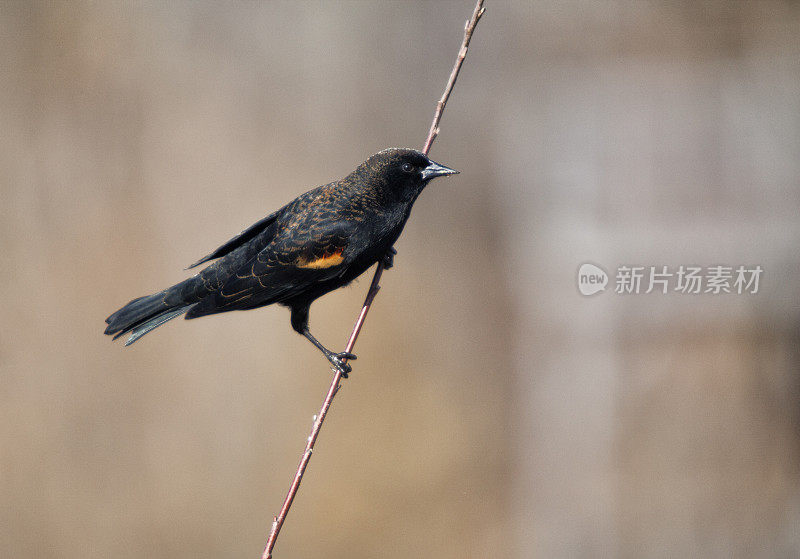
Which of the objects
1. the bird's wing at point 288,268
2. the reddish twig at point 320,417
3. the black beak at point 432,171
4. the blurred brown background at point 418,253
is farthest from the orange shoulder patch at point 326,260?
the blurred brown background at point 418,253

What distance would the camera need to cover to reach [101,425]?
2975 millimetres

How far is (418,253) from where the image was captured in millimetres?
3115

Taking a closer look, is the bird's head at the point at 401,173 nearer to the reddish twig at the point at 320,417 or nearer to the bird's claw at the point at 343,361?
the reddish twig at the point at 320,417

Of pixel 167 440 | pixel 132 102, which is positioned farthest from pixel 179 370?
pixel 132 102

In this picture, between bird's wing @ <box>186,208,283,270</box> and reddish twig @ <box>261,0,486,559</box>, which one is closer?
reddish twig @ <box>261,0,486,559</box>

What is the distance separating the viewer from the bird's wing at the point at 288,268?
1322 millimetres

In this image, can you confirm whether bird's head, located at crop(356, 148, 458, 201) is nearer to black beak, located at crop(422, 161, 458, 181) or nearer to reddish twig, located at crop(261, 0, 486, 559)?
black beak, located at crop(422, 161, 458, 181)

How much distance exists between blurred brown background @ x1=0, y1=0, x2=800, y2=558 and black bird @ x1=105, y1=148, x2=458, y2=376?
5.29ft

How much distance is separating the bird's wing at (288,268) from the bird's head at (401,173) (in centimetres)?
12

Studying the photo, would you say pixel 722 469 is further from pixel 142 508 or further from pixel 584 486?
pixel 142 508

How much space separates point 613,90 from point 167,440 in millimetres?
2461

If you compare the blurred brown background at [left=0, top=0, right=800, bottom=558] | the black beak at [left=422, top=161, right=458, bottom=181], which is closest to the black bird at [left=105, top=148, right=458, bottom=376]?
the black beak at [left=422, top=161, right=458, bottom=181]

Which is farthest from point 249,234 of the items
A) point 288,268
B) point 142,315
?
point 142,315

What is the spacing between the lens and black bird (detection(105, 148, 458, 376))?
4.35 ft
